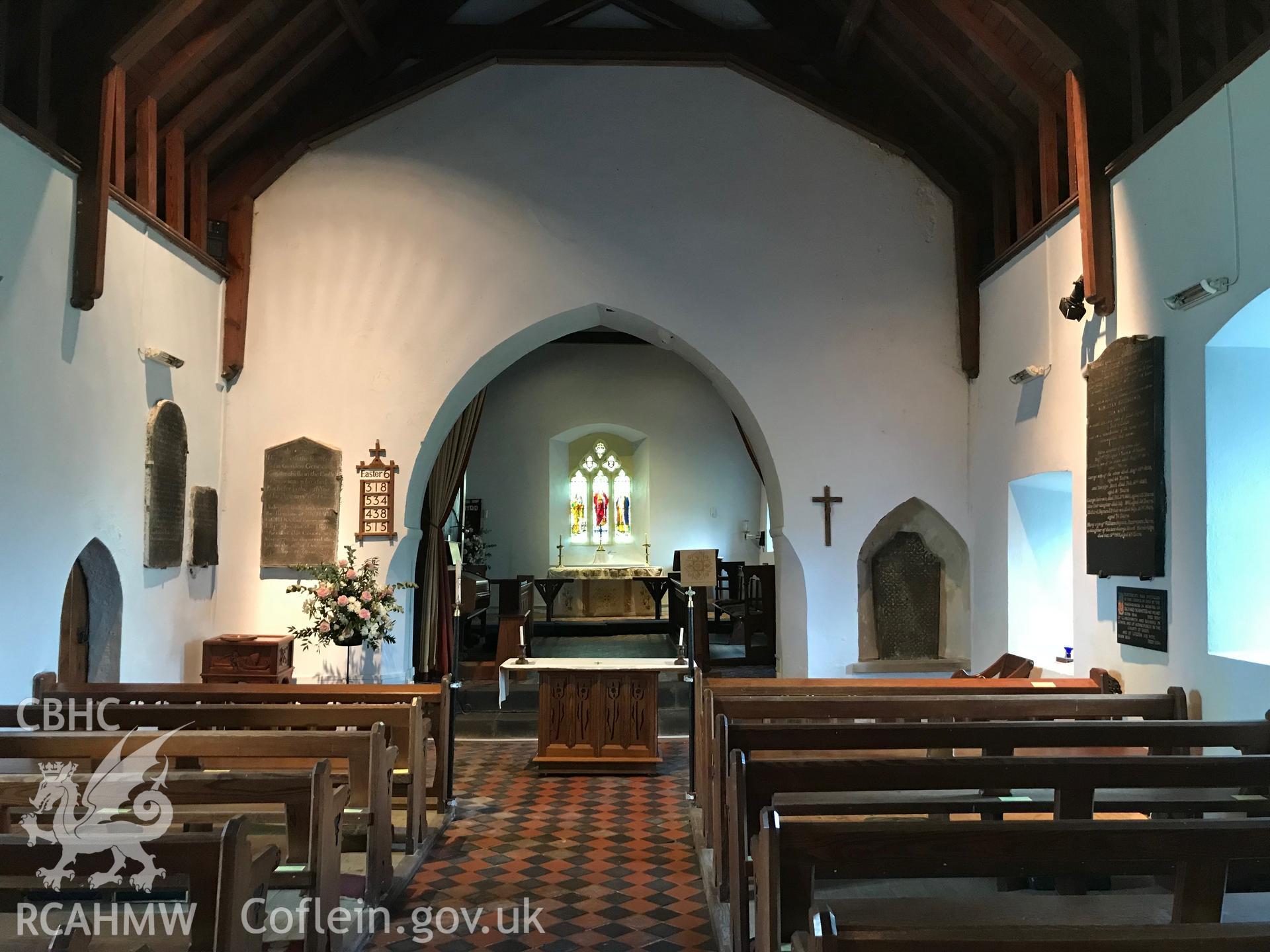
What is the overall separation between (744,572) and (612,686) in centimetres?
418

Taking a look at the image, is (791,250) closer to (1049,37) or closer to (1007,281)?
(1007,281)

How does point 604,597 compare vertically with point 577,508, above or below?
below

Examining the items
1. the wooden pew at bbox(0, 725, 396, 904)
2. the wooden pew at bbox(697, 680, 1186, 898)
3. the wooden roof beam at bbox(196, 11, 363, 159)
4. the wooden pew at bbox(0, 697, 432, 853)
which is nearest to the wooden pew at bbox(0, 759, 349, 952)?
the wooden pew at bbox(0, 725, 396, 904)

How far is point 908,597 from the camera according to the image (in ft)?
24.1

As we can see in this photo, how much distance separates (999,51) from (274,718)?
5.16m

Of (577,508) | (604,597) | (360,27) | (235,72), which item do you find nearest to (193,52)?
(235,72)

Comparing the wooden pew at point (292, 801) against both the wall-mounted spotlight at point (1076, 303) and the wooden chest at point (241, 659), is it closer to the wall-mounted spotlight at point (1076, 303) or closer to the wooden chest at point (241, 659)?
the wooden chest at point (241, 659)

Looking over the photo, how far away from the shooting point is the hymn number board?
7016 millimetres

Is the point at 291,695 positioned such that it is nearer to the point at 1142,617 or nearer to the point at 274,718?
the point at 274,718

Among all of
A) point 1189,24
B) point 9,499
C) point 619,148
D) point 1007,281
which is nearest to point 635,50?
point 619,148

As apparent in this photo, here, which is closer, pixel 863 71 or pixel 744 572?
pixel 863 71

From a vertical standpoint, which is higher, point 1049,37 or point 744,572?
point 1049,37

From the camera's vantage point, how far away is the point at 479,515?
40.5 feet

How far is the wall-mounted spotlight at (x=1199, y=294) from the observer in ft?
13.3
